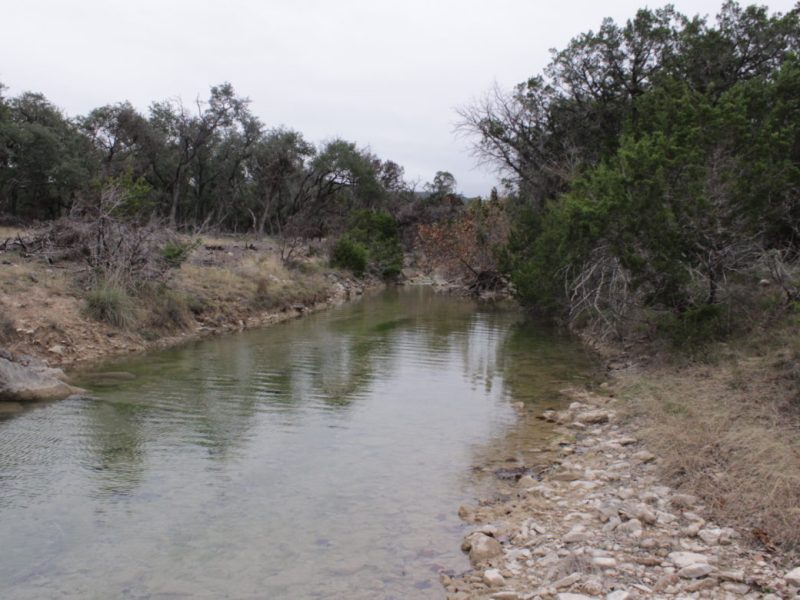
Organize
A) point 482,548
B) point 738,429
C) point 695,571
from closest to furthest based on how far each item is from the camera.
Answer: point 695,571, point 482,548, point 738,429

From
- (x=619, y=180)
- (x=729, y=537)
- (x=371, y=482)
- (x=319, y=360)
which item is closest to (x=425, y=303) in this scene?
(x=319, y=360)

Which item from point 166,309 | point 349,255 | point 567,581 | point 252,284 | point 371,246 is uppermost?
point 371,246

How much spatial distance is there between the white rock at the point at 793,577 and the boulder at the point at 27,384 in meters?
10.5

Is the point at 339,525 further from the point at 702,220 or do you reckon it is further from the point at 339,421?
the point at 702,220

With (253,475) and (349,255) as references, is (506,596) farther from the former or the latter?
(349,255)

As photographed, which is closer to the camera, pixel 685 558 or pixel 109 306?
pixel 685 558

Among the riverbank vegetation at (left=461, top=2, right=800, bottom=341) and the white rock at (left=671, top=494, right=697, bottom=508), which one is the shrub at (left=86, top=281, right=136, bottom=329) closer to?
the riverbank vegetation at (left=461, top=2, right=800, bottom=341)

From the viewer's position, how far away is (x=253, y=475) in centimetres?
762

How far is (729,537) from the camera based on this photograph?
5.29 m

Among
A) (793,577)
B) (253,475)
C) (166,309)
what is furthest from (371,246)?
(793,577)

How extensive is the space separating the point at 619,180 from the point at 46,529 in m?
11.2

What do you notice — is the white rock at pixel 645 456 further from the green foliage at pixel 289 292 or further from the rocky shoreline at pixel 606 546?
the green foliage at pixel 289 292

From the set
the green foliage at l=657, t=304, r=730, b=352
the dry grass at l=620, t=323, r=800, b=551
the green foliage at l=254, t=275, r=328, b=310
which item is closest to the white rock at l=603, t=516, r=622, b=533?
the dry grass at l=620, t=323, r=800, b=551

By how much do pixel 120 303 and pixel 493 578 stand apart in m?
13.5
